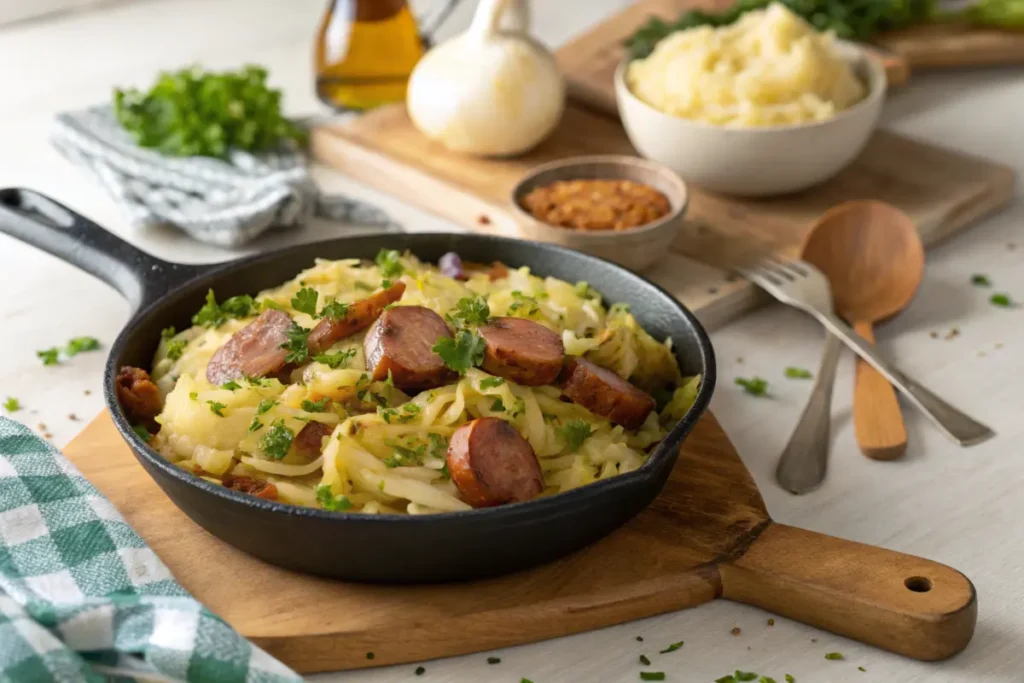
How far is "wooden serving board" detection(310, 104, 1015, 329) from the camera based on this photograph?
327 cm

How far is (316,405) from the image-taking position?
7.25ft

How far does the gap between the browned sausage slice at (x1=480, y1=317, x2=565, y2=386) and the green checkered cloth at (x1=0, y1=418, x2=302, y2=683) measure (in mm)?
662

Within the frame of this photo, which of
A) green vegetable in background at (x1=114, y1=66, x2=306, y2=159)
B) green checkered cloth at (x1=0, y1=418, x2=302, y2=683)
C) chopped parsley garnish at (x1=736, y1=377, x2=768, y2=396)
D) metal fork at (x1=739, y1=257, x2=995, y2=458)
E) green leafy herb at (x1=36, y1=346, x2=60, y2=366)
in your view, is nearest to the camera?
green checkered cloth at (x1=0, y1=418, x2=302, y2=683)

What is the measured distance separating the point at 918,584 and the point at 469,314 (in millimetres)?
918

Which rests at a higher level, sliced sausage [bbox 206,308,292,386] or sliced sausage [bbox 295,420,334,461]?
sliced sausage [bbox 206,308,292,386]

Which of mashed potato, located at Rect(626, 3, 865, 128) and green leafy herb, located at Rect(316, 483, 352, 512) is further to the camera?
mashed potato, located at Rect(626, 3, 865, 128)

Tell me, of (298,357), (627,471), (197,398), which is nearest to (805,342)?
(627,471)

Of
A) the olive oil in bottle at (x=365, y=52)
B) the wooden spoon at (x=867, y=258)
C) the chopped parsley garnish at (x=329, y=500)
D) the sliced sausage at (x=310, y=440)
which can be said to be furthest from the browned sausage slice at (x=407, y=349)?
the olive oil in bottle at (x=365, y=52)

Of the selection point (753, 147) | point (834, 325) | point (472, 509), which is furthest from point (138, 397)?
point (753, 147)

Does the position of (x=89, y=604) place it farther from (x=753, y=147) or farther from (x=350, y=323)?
(x=753, y=147)

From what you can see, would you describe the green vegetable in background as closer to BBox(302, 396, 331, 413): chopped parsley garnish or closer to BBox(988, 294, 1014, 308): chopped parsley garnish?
BBox(302, 396, 331, 413): chopped parsley garnish

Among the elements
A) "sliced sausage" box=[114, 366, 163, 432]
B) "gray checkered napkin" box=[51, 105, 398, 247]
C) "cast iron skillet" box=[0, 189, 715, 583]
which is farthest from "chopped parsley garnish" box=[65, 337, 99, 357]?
"sliced sausage" box=[114, 366, 163, 432]

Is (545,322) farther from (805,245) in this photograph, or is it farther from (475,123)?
(475,123)

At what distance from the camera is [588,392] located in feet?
7.38
